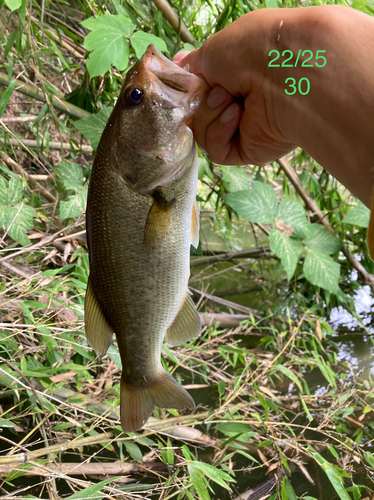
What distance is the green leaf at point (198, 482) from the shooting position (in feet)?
4.60

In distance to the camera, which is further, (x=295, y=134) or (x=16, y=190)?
(x=16, y=190)

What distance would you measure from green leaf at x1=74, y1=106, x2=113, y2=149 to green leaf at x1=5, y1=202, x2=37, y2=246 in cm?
54

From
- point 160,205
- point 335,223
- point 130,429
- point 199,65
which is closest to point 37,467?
point 130,429

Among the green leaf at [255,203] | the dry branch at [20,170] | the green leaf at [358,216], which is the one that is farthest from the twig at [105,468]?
the green leaf at [358,216]

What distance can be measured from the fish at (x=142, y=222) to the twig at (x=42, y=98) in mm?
1453

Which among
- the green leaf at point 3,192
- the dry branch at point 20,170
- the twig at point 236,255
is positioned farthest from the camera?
the twig at point 236,255

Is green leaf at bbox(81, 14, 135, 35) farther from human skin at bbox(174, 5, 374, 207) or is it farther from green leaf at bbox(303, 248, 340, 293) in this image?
green leaf at bbox(303, 248, 340, 293)

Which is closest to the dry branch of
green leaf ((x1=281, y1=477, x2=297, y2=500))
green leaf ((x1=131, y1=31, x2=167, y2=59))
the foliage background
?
the foliage background

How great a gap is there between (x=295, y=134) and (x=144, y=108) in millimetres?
447

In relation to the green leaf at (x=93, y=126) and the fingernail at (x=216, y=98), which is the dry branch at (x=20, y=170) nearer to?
the green leaf at (x=93, y=126)

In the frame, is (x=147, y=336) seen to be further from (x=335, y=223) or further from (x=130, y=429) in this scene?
(x=335, y=223)

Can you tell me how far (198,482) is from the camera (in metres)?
1.45

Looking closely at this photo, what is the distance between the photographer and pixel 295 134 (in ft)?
3.51

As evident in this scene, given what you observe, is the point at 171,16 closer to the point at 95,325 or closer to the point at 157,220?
the point at 157,220
